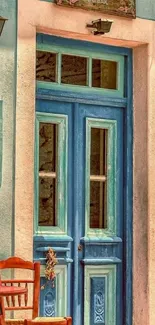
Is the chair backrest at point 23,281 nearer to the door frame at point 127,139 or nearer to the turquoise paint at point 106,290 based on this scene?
the turquoise paint at point 106,290

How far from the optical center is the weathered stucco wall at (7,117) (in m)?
7.82

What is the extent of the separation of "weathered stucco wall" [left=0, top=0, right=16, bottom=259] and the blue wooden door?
1.45 ft

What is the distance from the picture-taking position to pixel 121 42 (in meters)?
8.80

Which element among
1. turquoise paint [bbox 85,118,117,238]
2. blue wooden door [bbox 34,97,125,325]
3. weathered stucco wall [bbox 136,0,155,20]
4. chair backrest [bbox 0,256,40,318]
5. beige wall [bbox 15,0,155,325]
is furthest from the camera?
weathered stucco wall [bbox 136,0,155,20]

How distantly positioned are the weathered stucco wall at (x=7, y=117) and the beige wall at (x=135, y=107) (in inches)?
2.8

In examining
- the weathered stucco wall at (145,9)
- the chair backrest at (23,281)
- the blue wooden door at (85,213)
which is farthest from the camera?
the weathered stucco wall at (145,9)

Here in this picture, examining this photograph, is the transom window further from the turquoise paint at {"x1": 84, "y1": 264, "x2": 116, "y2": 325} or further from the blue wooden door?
the turquoise paint at {"x1": 84, "y1": 264, "x2": 116, "y2": 325}

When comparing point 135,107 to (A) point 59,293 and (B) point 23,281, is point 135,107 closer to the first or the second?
(A) point 59,293

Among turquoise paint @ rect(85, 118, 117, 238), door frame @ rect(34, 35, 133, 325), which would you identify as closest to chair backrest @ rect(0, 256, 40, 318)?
turquoise paint @ rect(85, 118, 117, 238)

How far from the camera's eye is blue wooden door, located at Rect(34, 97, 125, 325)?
8.38 m

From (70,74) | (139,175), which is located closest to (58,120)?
(70,74)

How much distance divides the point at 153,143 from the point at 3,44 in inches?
74.6

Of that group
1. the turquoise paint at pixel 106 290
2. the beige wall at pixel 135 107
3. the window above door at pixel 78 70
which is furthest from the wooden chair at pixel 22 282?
the window above door at pixel 78 70

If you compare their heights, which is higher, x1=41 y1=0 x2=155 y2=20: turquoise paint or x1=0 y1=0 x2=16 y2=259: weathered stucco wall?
x1=41 y1=0 x2=155 y2=20: turquoise paint
